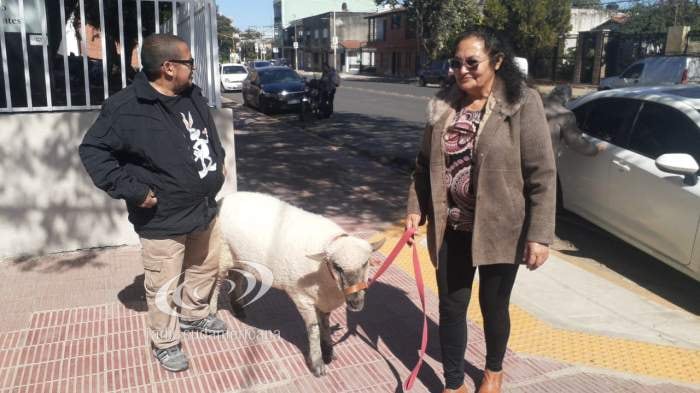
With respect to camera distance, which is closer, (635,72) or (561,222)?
(561,222)

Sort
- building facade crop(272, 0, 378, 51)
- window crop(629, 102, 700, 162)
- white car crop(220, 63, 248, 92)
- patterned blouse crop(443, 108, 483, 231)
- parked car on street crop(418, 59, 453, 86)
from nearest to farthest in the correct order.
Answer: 1. patterned blouse crop(443, 108, 483, 231)
2. window crop(629, 102, 700, 162)
3. white car crop(220, 63, 248, 92)
4. parked car on street crop(418, 59, 453, 86)
5. building facade crop(272, 0, 378, 51)

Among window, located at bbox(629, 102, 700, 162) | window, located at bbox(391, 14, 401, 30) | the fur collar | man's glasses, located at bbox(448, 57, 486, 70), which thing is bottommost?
window, located at bbox(629, 102, 700, 162)

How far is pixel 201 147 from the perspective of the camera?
354cm

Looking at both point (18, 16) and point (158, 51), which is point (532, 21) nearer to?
point (18, 16)

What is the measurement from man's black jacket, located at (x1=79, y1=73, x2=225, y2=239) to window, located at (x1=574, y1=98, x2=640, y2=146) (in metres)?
4.22

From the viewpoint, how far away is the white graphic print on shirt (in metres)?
3.49

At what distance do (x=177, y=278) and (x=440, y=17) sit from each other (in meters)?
39.3

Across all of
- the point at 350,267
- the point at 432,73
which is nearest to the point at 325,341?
the point at 350,267

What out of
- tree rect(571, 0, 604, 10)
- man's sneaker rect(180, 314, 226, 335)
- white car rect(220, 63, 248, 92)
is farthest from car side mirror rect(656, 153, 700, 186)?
tree rect(571, 0, 604, 10)

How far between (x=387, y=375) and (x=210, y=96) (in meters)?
3.66

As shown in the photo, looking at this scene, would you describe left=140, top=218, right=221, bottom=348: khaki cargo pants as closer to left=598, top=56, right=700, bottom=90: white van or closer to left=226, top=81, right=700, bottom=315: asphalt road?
left=226, top=81, right=700, bottom=315: asphalt road

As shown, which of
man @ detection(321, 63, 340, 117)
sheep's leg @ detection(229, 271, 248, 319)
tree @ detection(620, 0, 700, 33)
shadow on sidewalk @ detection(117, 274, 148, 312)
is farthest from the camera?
tree @ detection(620, 0, 700, 33)

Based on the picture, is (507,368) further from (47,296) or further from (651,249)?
(47,296)

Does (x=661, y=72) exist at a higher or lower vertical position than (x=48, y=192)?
higher
